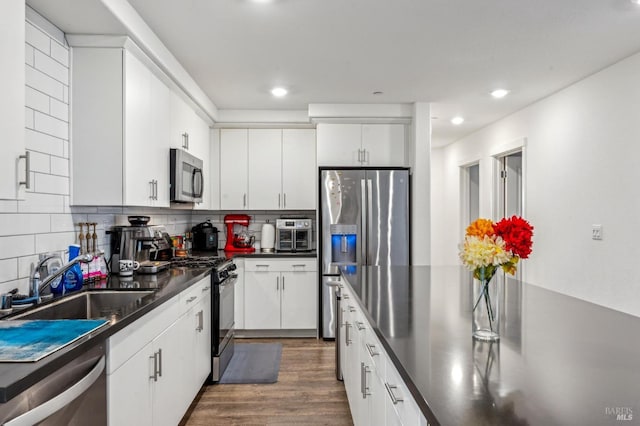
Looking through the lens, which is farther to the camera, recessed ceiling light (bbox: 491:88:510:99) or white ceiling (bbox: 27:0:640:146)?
recessed ceiling light (bbox: 491:88:510:99)

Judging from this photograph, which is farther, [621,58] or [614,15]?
[621,58]

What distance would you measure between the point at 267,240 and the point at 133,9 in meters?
2.97

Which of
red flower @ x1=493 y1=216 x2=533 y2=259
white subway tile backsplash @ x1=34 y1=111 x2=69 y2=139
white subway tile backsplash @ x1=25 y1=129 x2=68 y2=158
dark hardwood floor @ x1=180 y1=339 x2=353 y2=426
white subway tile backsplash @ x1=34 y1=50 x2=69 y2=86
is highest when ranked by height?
white subway tile backsplash @ x1=34 y1=50 x2=69 y2=86

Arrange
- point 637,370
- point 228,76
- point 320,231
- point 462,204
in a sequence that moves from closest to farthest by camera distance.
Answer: point 637,370
point 228,76
point 320,231
point 462,204

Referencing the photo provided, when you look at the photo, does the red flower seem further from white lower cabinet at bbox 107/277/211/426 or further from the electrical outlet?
the electrical outlet

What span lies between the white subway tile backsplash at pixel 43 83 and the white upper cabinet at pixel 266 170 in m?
2.58

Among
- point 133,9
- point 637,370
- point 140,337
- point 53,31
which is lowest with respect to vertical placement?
point 140,337

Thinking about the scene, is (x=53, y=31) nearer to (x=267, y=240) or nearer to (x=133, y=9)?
(x=133, y=9)

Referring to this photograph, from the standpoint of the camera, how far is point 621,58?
10.5 feet

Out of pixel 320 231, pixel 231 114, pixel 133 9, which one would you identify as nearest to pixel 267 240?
pixel 320 231

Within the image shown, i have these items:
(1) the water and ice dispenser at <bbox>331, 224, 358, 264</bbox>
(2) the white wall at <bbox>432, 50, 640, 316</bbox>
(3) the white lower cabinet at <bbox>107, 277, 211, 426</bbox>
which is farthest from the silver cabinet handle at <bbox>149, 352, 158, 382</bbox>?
(2) the white wall at <bbox>432, 50, 640, 316</bbox>

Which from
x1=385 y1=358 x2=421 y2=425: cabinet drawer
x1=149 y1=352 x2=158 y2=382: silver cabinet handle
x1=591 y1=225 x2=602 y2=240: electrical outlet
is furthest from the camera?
x1=591 y1=225 x2=602 y2=240: electrical outlet

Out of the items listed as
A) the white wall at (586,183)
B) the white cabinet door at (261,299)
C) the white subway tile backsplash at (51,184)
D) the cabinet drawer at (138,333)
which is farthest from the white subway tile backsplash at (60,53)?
the white wall at (586,183)

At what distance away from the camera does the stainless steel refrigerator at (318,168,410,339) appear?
14.9ft
